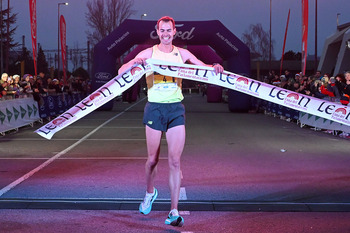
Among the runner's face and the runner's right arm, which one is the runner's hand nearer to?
the runner's right arm

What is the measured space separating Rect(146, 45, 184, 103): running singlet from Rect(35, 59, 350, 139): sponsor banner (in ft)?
0.23

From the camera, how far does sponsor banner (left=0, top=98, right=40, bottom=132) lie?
55.2 feet

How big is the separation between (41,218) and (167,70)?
2.10 meters

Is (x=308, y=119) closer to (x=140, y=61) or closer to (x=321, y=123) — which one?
(x=321, y=123)

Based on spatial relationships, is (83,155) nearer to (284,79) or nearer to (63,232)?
(63,232)

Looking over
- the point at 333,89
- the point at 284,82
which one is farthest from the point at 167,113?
the point at 284,82

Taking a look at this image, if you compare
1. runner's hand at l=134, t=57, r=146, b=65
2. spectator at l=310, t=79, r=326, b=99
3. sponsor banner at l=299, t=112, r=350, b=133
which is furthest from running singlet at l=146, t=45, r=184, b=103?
spectator at l=310, t=79, r=326, b=99

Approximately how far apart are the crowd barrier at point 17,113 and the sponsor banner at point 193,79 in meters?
11.0

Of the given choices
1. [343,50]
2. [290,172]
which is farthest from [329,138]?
[343,50]

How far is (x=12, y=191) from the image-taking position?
7.73 metres

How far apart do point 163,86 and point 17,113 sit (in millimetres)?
13329

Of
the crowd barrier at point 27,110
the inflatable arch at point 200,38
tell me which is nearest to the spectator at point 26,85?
the crowd barrier at point 27,110

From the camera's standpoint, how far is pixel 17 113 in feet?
60.1

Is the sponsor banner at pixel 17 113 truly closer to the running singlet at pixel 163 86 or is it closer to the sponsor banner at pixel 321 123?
the sponsor banner at pixel 321 123
